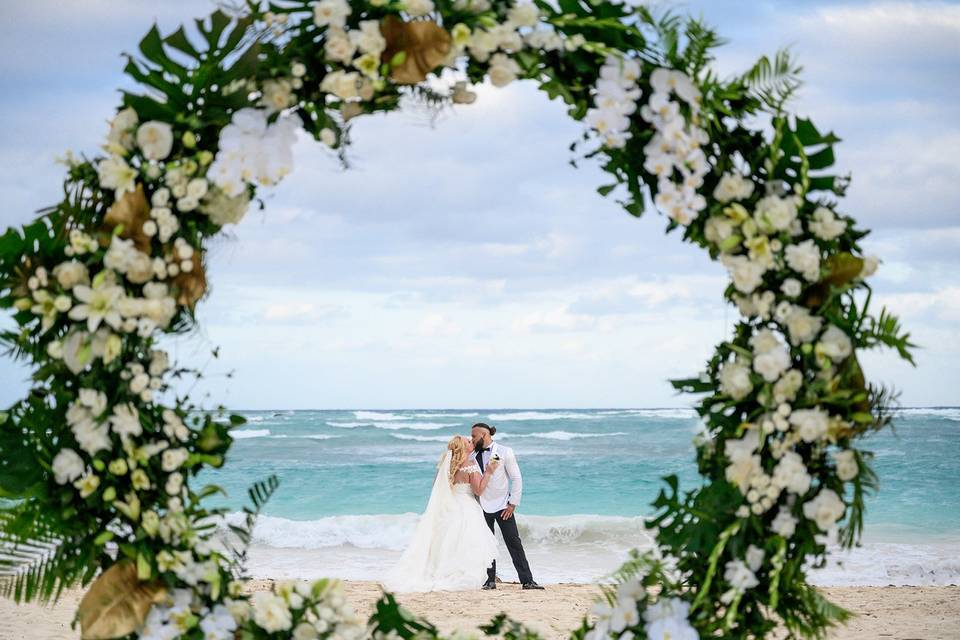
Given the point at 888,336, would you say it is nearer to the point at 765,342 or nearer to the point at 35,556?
the point at 765,342

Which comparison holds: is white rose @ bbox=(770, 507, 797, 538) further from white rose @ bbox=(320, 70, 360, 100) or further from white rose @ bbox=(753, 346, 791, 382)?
Result: white rose @ bbox=(320, 70, 360, 100)

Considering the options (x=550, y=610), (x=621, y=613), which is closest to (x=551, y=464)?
(x=550, y=610)

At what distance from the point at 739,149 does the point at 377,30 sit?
3.55 feet

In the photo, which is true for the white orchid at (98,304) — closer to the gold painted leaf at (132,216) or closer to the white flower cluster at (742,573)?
the gold painted leaf at (132,216)

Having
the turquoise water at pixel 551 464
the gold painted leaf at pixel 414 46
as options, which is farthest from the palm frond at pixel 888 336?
the turquoise water at pixel 551 464

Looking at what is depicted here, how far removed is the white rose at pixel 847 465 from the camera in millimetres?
2447

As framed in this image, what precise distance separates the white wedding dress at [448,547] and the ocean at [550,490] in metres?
1.57

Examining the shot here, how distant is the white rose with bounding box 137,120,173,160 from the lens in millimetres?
2463

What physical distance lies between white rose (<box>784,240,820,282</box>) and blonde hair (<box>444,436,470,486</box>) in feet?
24.7

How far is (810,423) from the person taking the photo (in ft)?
7.91

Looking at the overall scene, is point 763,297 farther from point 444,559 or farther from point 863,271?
point 444,559

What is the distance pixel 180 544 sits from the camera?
8.27ft

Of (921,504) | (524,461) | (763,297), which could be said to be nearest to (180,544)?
(763,297)

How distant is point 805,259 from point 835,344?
0.79 ft
